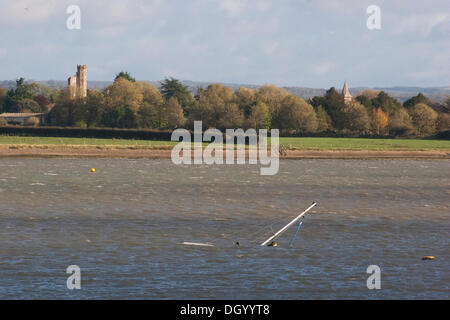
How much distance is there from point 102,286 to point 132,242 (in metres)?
6.00

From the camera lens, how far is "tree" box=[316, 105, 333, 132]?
154 metres

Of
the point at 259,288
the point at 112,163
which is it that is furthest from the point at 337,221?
the point at 112,163

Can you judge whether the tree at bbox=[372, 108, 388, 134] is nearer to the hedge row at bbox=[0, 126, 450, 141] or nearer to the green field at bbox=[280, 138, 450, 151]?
the green field at bbox=[280, 138, 450, 151]

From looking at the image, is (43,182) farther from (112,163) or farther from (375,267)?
(375,267)

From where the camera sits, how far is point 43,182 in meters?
46.2

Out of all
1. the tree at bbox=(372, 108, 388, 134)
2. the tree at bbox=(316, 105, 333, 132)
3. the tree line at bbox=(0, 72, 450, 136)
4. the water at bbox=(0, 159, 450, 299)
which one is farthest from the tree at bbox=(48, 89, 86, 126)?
the water at bbox=(0, 159, 450, 299)

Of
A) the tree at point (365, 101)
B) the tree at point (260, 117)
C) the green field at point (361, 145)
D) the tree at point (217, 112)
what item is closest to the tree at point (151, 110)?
the tree at point (217, 112)

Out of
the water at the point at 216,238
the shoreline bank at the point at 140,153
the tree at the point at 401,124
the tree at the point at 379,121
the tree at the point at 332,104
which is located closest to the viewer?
the water at the point at 216,238

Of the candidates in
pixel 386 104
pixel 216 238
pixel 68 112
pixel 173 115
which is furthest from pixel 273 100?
pixel 216 238

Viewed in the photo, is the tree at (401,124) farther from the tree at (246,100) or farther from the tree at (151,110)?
the tree at (151,110)

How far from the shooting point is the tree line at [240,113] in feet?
455

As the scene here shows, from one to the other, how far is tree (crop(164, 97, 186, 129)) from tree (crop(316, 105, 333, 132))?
96.4ft

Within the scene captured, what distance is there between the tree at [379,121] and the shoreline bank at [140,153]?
6114 centimetres

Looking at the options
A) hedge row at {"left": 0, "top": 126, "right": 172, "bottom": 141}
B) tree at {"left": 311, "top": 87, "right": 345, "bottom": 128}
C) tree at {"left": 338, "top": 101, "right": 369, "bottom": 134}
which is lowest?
hedge row at {"left": 0, "top": 126, "right": 172, "bottom": 141}
